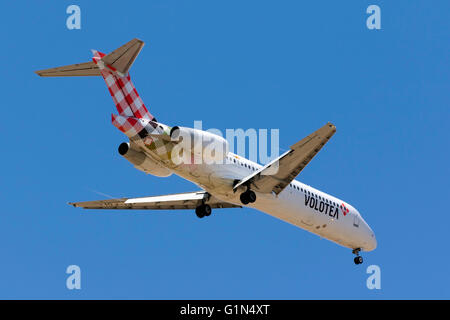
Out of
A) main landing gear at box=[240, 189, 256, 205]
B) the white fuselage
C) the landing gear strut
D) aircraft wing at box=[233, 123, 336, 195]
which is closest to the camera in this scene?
aircraft wing at box=[233, 123, 336, 195]

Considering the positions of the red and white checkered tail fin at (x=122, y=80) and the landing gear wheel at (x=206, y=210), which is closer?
the red and white checkered tail fin at (x=122, y=80)

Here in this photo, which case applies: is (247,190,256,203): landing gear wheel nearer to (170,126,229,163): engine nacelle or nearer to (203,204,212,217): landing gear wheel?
(170,126,229,163): engine nacelle

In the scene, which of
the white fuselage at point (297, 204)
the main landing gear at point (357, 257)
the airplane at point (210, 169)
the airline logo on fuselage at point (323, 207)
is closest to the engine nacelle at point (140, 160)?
the airplane at point (210, 169)

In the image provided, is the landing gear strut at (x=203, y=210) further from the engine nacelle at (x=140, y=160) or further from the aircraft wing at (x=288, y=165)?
the engine nacelle at (x=140, y=160)

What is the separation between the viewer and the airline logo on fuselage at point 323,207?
34.3 m

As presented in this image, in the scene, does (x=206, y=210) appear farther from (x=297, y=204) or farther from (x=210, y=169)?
(x=297, y=204)

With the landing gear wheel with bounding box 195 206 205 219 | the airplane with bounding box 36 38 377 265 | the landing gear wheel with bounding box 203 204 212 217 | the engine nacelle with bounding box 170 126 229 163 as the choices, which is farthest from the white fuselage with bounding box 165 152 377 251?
the landing gear wheel with bounding box 195 206 205 219

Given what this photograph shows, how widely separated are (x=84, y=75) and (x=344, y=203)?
48.1 feet

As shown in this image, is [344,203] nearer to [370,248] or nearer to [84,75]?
[370,248]

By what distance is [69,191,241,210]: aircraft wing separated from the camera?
3491 centimetres

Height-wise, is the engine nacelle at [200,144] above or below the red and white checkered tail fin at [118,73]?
below

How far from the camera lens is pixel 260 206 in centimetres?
3272

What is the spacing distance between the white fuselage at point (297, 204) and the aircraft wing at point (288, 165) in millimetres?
661

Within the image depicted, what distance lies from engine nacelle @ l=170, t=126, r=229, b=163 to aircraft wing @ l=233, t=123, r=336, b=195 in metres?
2.36
